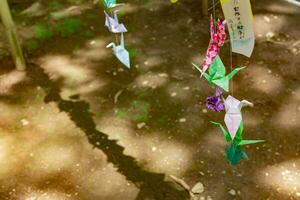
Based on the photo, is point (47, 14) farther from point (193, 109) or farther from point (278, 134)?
point (278, 134)

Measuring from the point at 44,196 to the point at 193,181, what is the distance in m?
1.43

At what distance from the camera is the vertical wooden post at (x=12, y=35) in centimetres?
488

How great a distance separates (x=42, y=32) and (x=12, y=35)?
101 cm

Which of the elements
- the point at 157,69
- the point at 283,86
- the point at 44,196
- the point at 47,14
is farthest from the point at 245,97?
the point at 47,14

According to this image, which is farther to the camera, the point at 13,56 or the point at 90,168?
the point at 13,56

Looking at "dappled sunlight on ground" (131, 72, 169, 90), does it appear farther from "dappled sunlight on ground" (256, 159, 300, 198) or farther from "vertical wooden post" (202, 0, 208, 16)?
"dappled sunlight on ground" (256, 159, 300, 198)

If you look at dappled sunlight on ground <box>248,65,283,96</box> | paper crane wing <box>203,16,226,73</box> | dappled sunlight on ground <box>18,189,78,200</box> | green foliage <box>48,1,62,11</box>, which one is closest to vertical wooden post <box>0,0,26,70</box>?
green foliage <box>48,1,62,11</box>

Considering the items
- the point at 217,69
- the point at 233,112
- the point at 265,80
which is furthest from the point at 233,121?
the point at 265,80

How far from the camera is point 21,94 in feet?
16.5

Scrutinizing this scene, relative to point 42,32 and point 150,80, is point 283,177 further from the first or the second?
point 42,32

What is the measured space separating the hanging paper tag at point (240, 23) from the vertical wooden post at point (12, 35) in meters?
3.35

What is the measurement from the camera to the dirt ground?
3816 millimetres

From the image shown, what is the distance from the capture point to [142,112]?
457cm

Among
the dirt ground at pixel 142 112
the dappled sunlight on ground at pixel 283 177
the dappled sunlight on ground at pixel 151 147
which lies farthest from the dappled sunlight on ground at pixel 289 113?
the dappled sunlight on ground at pixel 151 147
